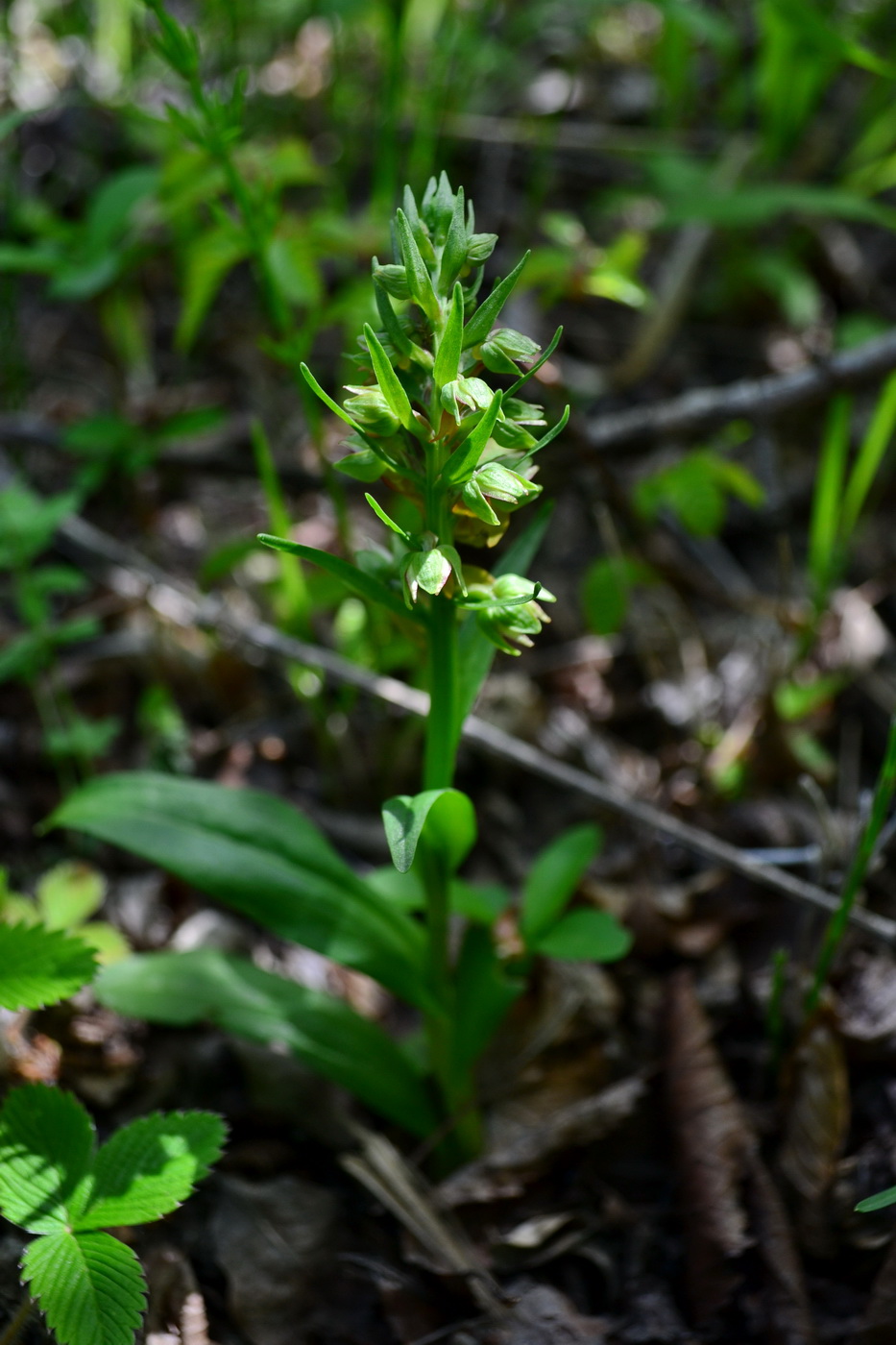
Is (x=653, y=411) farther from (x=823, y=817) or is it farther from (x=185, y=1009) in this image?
(x=185, y=1009)

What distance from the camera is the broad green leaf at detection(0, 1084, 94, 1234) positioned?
47.2 inches

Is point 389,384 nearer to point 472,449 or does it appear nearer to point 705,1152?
point 472,449

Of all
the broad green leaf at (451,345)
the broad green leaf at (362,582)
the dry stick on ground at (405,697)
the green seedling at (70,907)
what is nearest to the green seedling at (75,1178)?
the green seedling at (70,907)

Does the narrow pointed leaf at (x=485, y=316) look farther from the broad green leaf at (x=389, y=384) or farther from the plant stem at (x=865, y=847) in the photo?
the plant stem at (x=865, y=847)

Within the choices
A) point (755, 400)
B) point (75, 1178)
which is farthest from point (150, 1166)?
point (755, 400)

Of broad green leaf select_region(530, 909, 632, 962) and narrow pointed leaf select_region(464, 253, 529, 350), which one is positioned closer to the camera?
narrow pointed leaf select_region(464, 253, 529, 350)

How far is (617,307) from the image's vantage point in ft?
10.9

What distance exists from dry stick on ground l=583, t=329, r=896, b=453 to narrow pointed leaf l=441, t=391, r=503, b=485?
125 cm

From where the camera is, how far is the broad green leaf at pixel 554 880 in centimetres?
159

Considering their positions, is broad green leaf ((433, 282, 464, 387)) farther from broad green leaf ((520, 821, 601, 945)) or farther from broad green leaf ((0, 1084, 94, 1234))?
broad green leaf ((0, 1084, 94, 1234))

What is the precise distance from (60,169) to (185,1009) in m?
3.19

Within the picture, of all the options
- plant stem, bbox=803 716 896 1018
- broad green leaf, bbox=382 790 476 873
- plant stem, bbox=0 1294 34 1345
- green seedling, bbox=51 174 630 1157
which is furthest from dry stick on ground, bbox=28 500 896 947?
plant stem, bbox=0 1294 34 1345

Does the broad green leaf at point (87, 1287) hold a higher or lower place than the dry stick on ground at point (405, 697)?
lower

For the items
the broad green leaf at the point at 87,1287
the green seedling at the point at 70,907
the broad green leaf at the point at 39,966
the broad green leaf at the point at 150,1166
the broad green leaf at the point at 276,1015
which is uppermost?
the broad green leaf at the point at 39,966
